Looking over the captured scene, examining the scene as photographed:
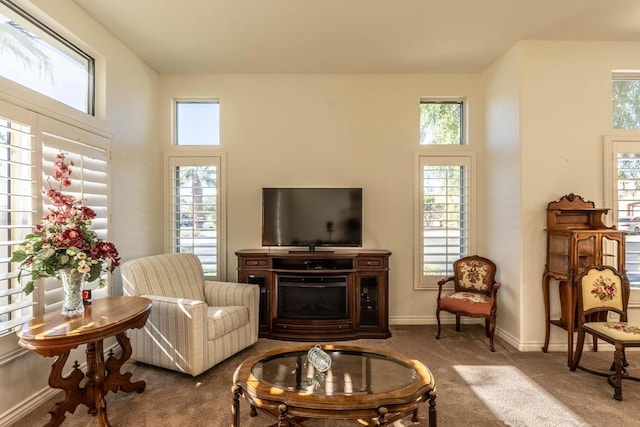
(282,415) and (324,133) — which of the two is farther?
(324,133)

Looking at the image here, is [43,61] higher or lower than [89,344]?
higher

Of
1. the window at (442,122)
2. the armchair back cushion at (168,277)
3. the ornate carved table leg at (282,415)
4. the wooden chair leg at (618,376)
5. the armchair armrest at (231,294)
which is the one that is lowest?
the wooden chair leg at (618,376)

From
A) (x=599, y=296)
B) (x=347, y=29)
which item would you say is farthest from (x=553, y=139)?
(x=347, y=29)

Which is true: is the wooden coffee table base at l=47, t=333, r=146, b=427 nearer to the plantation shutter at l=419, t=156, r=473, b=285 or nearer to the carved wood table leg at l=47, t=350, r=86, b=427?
the carved wood table leg at l=47, t=350, r=86, b=427

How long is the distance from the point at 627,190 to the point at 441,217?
183 cm

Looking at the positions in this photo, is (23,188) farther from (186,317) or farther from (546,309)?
(546,309)

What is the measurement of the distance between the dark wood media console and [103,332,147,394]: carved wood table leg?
4.59 ft

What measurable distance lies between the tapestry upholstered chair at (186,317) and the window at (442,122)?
2.89 m

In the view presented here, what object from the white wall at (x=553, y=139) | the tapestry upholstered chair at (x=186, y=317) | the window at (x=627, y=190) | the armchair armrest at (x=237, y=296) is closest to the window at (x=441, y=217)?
the white wall at (x=553, y=139)

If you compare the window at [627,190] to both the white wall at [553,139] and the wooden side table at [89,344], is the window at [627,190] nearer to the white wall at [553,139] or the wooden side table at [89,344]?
the white wall at [553,139]

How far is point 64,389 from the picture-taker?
2098mm

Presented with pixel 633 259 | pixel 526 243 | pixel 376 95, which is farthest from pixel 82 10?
pixel 633 259

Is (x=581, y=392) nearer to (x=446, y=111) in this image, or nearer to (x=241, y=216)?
(x=446, y=111)

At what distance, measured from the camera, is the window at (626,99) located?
11.5 feet
